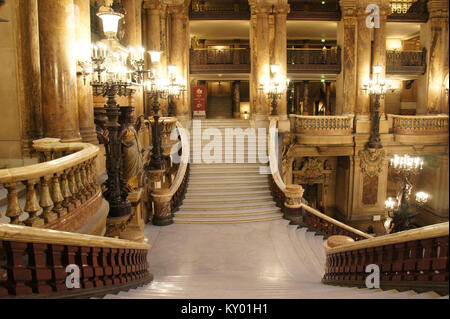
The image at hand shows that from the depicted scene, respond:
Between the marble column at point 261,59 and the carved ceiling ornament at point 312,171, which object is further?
the carved ceiling ornament at point 312,171

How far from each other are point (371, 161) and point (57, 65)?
1525 cm

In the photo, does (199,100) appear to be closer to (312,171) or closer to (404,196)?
(312,171)

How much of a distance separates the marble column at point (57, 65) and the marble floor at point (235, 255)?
332cm

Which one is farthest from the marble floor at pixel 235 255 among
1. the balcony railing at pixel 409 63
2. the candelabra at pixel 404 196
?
the balcony railing at pixel 409 63

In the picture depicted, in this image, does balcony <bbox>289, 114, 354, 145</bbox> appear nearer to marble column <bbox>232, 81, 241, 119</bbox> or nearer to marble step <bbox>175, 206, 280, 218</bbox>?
marble step <bbox>175, 206, 280, 218</bbox>

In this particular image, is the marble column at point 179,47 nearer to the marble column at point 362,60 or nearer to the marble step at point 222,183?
the marble step at point 222,183

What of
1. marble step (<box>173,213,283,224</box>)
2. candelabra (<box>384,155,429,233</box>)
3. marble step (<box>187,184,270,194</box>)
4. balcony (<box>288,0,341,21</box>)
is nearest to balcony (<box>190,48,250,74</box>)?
balcony (<box>288,0,341,21</box>)

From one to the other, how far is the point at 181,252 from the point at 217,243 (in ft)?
3.36

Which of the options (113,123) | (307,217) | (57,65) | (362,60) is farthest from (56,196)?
(362,60)

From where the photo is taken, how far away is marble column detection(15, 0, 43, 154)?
21.3ft

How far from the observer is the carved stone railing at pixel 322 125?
55.8 ft

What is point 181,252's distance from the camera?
8.52 meters

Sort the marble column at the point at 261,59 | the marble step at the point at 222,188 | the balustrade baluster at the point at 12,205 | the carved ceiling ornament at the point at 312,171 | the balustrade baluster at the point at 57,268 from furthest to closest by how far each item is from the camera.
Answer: the carved ceiling ornament at the point at 312,171, the marble column at the point at 261,59, the marble step at the point at 222,188, the balustrade baluster at the point at 12,205, the balustrade baluster at the point at 57,268

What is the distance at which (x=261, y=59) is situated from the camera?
17953 mm
